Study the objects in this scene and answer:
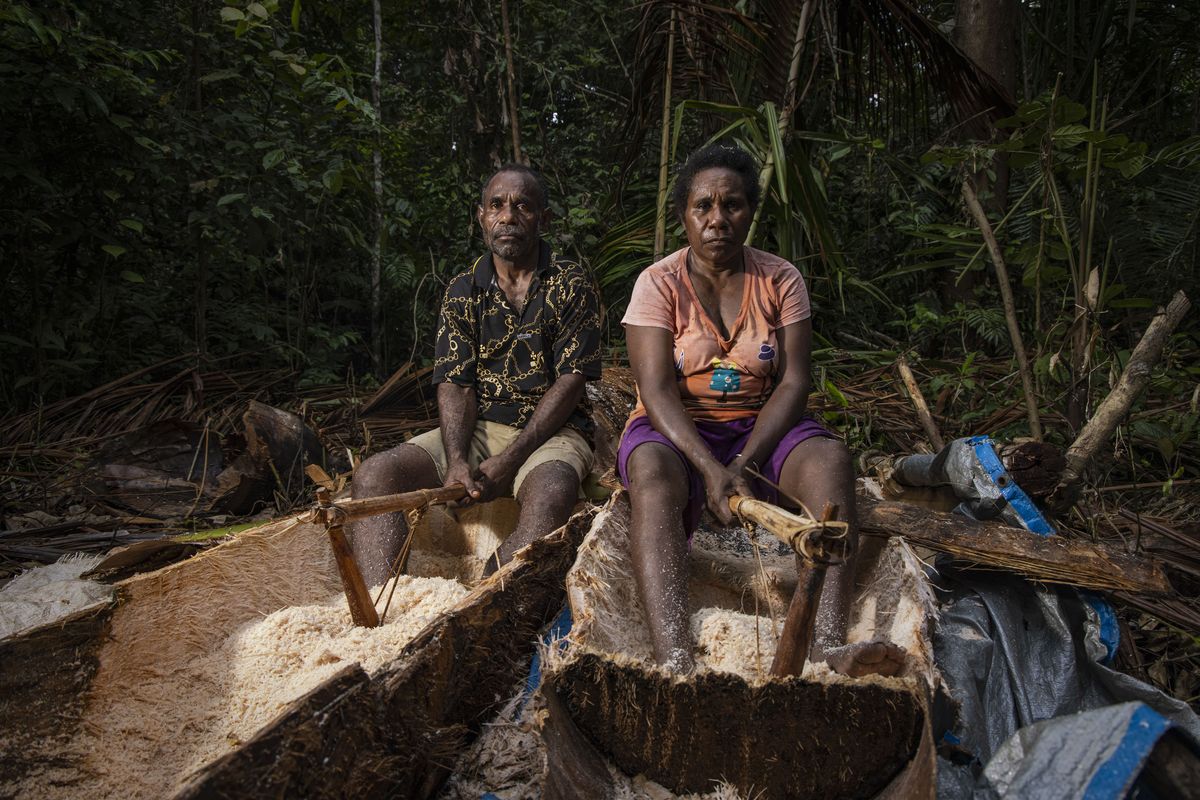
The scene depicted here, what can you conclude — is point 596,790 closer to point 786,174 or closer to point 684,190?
point 684,190

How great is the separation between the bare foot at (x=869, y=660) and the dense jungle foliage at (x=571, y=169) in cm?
210

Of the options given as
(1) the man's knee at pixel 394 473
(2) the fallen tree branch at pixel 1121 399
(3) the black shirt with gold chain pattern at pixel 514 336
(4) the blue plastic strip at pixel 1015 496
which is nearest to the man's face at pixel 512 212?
(3) the black shirt with gold chain pattern at pixel 514 336

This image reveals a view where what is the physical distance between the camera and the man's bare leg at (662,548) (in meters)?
2.15

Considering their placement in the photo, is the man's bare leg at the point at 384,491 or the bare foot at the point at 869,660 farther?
the man's bare leg at the point at 384,491

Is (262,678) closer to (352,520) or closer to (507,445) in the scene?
(352,520)

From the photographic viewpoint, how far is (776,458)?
2.62m

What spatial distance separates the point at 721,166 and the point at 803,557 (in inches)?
59.9

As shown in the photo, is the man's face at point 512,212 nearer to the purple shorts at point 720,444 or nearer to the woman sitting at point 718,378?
the woman sitting at point 718,378

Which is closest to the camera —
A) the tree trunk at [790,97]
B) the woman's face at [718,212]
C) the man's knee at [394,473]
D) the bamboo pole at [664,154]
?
the woman's face at [718,212]

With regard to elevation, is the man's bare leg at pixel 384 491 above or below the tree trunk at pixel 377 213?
below

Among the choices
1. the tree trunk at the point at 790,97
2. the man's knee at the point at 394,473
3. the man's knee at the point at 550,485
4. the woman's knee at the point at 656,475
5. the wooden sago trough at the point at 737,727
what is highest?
the tree trunk at the point at 790,97

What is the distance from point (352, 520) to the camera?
240 cm

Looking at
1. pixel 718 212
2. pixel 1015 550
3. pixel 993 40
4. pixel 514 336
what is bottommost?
pixel 1015 550

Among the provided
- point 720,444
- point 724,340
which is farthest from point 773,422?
point 724,340
